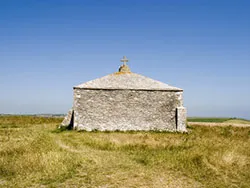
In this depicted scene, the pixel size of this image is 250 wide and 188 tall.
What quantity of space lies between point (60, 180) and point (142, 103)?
14.6 meters

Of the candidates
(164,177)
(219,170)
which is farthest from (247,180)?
(164,177)

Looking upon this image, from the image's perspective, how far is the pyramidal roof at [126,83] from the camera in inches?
822

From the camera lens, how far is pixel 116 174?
7148mm

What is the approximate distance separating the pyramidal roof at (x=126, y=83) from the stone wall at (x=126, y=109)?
1.19ft

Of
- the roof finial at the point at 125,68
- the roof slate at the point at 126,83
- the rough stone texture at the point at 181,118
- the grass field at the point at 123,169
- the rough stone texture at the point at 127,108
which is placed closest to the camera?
the grass field at the point at 123,169

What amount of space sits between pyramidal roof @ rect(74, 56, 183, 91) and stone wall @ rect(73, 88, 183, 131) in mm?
362

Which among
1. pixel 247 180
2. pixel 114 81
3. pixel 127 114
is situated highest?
pixel 114 81

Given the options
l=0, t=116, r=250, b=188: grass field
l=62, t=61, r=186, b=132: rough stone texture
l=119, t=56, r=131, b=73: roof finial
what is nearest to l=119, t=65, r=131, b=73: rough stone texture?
l=119, t=56, r=131, b=73: roof finial

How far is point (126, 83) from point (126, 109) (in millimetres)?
2418

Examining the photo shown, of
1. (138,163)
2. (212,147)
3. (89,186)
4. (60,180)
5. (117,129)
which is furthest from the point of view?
(117,129)

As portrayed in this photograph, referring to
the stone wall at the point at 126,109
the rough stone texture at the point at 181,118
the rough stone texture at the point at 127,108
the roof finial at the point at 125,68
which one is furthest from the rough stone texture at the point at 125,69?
the rough stone texture at the point at 181,118

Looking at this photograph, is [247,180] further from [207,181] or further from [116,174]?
[116,174]

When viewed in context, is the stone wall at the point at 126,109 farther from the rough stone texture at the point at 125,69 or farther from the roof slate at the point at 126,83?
the rough stone texture at the point at 125,69

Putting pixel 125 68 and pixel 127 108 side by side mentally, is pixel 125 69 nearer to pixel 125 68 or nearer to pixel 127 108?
pixel 125 68
